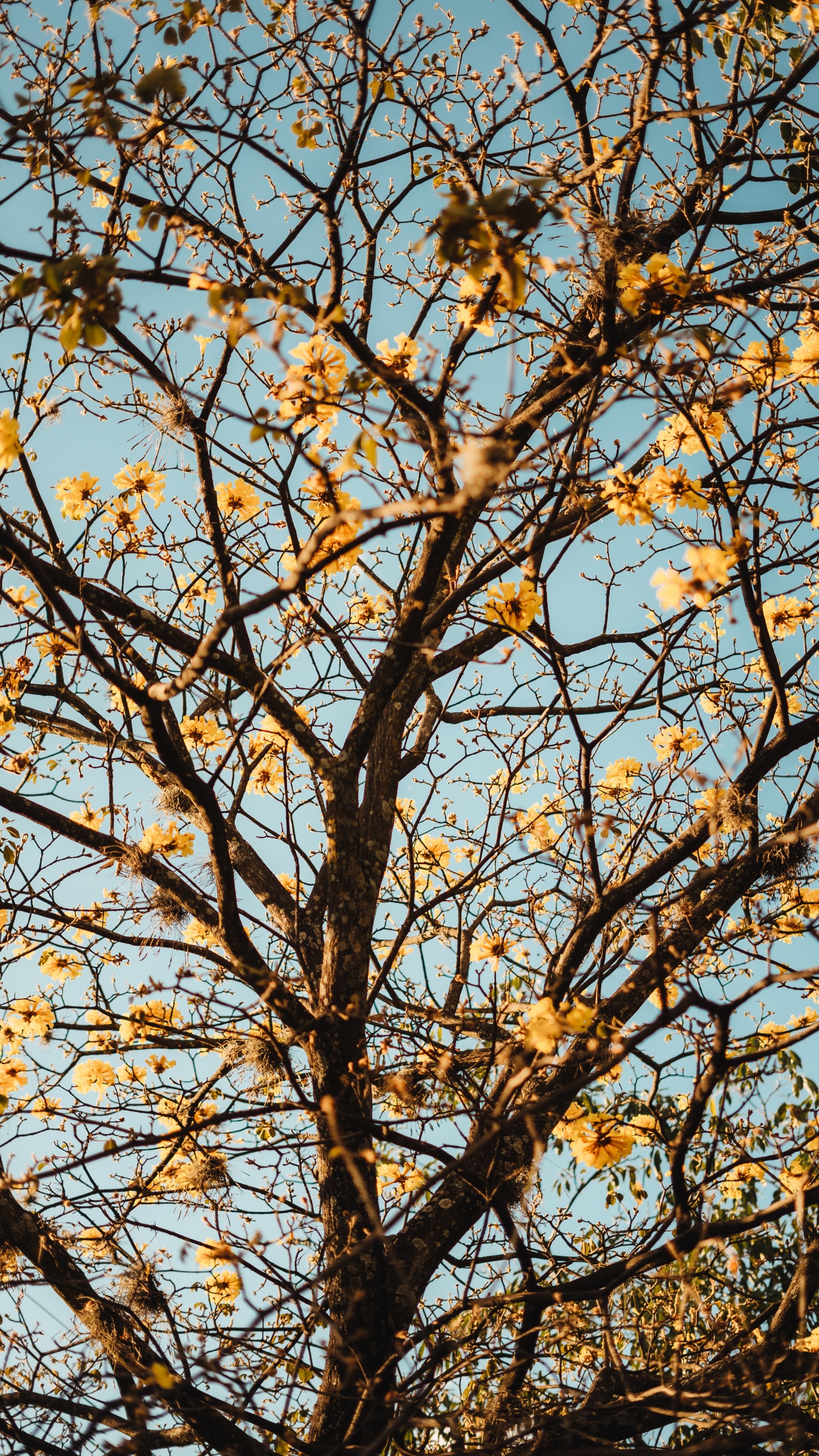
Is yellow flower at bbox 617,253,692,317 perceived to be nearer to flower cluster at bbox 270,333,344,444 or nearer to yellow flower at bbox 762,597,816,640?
flower cluster at bbox 270,333,344,444

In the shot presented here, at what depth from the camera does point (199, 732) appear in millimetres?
3783

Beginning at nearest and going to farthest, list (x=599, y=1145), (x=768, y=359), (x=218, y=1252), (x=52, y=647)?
1. (x=218, y=1252)
2. (x=599, y=1145)
3. (x=768, y=359)
4. (x=52, y=647)

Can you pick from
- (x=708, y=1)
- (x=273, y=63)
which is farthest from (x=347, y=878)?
(x=708, y=1)

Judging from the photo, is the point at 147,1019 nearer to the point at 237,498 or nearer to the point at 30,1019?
the point at 30,1019

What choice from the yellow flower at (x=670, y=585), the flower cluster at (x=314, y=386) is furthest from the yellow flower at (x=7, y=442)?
the yellow flower at (x=670, y=585)

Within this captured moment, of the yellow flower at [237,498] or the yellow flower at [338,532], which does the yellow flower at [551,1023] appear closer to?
the yellow flower at [338,532]

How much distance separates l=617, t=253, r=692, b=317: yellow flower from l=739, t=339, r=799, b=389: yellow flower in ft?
1.73

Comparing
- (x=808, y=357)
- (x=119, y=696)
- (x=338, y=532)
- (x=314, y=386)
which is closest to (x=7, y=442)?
(x=314, y=386)

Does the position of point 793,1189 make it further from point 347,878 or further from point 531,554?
point 531,554

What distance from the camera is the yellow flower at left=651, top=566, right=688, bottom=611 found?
1.96 metres

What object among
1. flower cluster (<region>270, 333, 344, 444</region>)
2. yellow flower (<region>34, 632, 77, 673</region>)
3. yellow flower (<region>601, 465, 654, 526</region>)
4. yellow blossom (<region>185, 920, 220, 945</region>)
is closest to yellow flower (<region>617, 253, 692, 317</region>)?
yellow flower (<region>601, 465, 654, 526</region>)

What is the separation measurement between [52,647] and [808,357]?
2424 millimetres

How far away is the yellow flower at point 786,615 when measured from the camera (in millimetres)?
3438

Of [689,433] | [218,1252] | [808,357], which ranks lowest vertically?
[218,1252]
